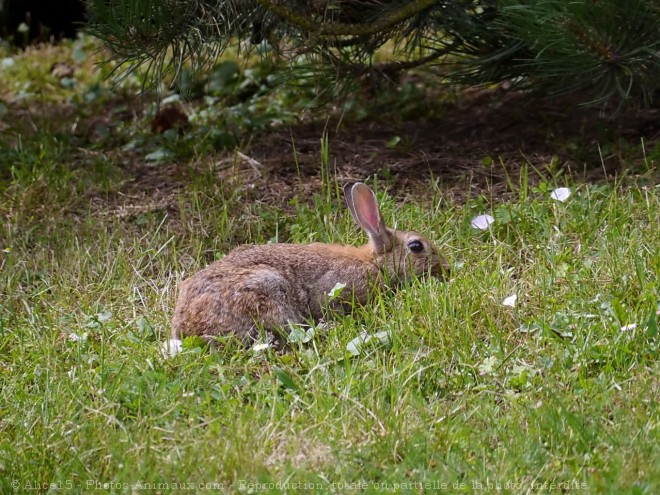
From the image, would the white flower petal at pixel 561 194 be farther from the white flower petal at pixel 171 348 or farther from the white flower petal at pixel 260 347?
the white flower petal at pixel 171 348

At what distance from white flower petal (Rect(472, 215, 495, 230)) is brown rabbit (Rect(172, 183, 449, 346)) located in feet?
1.05

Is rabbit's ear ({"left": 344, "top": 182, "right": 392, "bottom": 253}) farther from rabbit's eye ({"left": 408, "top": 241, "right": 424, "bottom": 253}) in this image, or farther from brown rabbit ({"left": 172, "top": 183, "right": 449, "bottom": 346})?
rabbit's eye ({"left": 408, "top": 241, "right": 424, "bottom": 253})

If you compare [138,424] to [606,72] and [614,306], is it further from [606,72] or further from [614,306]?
[606,72]

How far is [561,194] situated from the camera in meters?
5.67

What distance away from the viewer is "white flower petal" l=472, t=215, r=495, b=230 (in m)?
5.59

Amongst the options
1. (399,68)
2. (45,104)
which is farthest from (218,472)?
(45,104)

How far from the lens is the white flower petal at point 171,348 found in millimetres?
4569

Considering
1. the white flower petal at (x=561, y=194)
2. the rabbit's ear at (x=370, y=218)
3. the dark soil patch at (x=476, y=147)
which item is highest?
the rabbit's ear at (x=370, y=218)

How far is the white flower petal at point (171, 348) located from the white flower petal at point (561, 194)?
2316mm

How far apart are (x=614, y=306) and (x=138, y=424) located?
209 cm

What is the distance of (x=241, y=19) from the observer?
6293 millimetres

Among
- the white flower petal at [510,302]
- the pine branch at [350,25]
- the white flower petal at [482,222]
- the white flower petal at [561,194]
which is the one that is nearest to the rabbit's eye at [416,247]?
the white flower petal at [482,222]

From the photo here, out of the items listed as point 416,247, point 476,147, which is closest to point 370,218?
point 416,247

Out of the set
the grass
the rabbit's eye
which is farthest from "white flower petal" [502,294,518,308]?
the rabbit's eye
